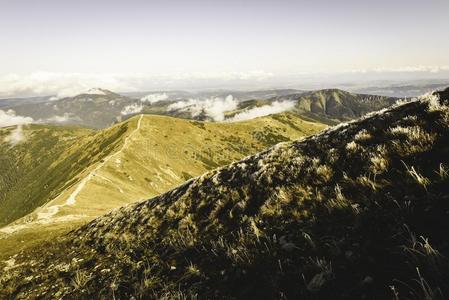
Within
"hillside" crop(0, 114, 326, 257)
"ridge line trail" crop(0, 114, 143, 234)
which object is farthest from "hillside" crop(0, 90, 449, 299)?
"ridge line trail" crop(0, 114, 143, 234)

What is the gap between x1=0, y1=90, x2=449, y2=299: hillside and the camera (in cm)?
495

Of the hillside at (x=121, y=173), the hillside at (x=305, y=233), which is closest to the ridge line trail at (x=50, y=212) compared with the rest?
the hillside at (x=121, y=173)

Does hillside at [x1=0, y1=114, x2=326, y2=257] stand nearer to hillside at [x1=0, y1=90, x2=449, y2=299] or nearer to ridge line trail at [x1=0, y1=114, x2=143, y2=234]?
ridge line trail at [x1=0, y1=114, x2=143, y2=234]

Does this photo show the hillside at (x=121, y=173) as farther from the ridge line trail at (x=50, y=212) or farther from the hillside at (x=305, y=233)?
the hillside at (x=305, y=233)

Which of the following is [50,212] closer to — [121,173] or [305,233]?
[121,173]

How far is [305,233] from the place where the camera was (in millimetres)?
6398

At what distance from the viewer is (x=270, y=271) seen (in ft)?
19.8

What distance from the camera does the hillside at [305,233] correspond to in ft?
16.3

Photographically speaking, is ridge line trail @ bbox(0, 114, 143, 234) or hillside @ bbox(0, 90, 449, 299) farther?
ridge line trail @ bbox(0, 114, 143, 234)

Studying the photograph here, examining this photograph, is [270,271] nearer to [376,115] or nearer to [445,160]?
[445,160]

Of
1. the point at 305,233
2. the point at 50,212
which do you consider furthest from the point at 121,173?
the point at 305,233

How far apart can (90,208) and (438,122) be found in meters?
60.3

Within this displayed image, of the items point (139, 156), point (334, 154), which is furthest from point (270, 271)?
point (139, 156)

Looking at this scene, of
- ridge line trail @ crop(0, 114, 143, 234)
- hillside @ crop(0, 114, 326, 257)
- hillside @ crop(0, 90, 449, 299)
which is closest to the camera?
hillside @ crop(0, 90, 449, 299)
